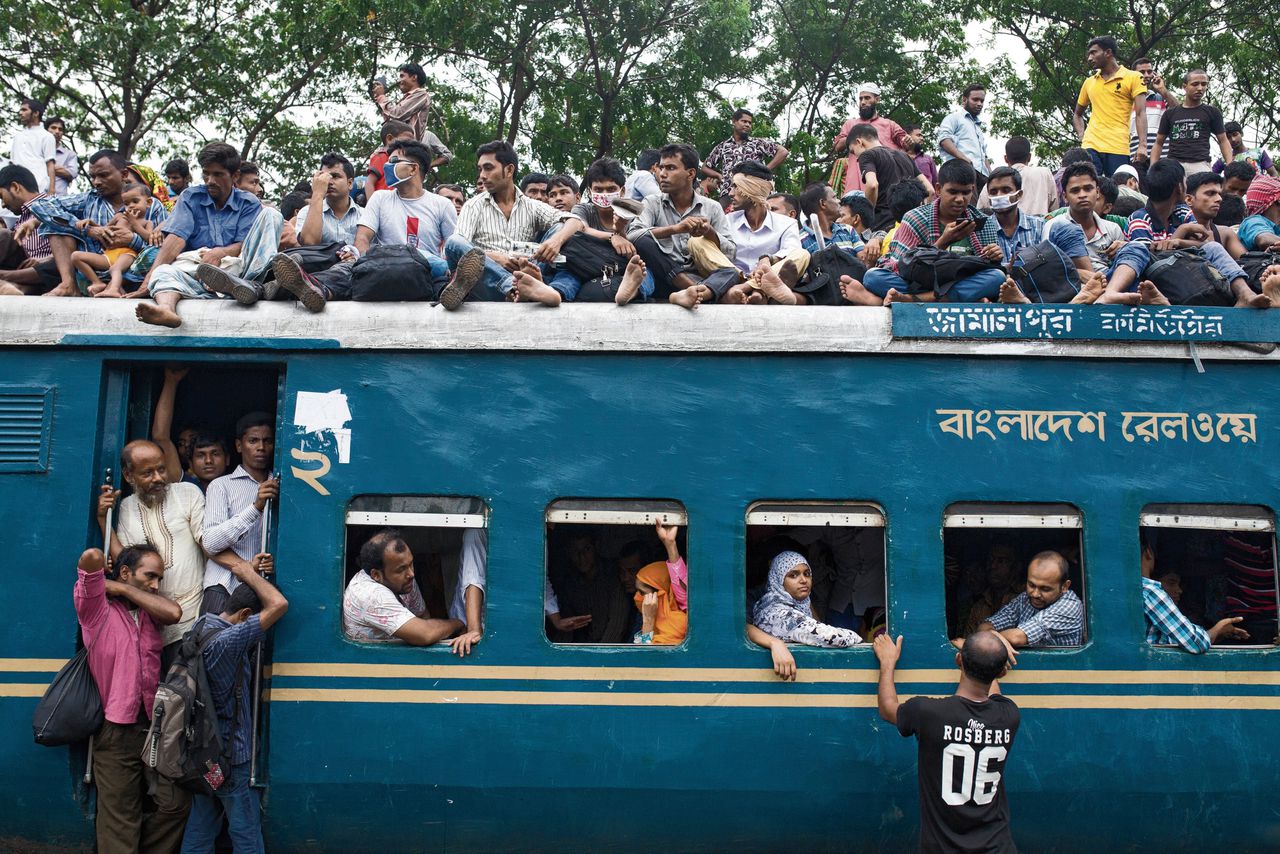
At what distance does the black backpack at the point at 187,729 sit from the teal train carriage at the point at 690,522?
0.31 meters

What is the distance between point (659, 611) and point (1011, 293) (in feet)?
7.58

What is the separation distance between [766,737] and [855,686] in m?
0.48

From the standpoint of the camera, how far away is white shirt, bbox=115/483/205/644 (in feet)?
19.8

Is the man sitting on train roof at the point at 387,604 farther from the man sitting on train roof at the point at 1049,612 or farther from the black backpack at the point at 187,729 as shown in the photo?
the man sitting on train roof at the point at 1049,612

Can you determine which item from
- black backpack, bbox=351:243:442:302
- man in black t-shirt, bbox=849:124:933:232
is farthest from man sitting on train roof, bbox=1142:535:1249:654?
man in black t-shirt, bbox=849:124:933:232

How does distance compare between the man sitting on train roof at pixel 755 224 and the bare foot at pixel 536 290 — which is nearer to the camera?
the bare foot at pixel 536 290

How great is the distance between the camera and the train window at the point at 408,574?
592 cm

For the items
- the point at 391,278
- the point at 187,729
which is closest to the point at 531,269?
the point at 391,278

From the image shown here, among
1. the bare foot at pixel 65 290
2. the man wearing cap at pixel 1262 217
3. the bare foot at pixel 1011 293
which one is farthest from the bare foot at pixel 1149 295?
the bare foot at pixel 65 290

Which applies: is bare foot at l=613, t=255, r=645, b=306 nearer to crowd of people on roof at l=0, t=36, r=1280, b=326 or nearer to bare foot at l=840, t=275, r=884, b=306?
crowd of people on roof at l=0, t=36, r=1280, b=326

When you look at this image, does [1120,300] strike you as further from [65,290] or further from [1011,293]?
[65,290]

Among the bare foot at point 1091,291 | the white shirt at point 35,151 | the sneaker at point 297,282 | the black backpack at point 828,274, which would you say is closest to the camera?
the sneaker at point 297,282

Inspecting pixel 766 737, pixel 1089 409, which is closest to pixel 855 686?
pixel 766 737

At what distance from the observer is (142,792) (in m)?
5.88
